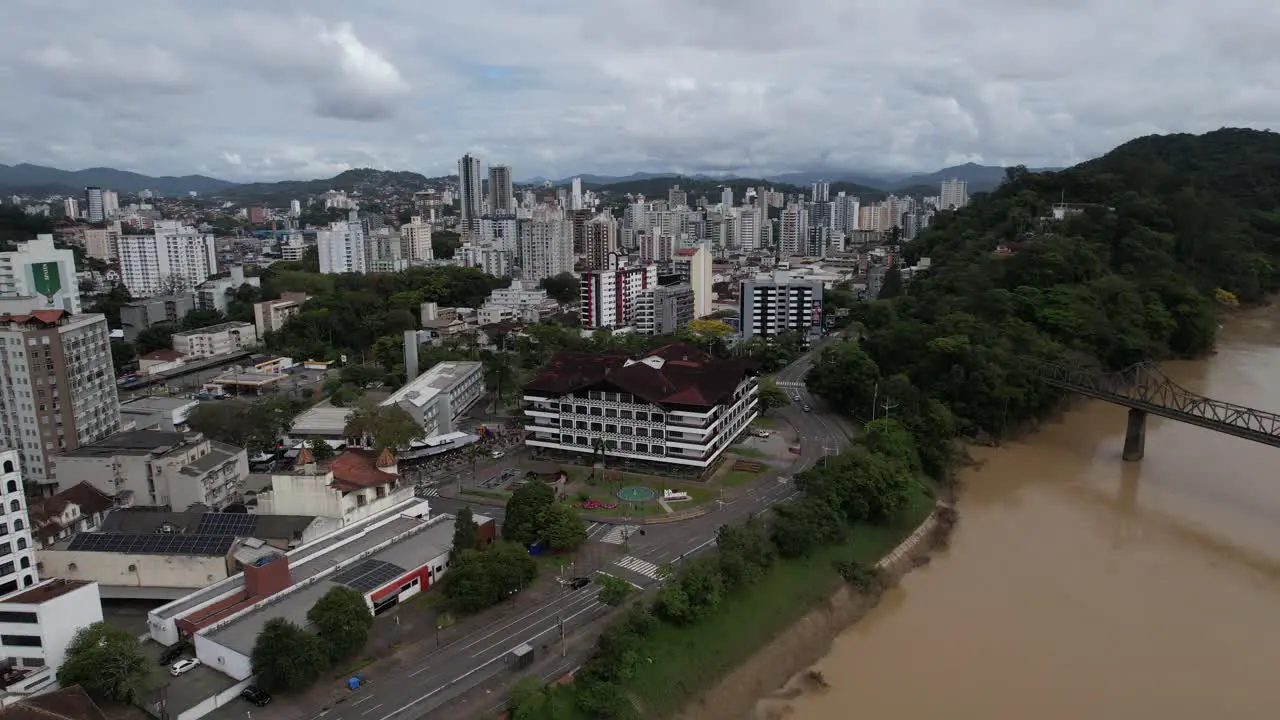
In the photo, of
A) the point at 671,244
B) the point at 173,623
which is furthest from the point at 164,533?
the point at 671,244

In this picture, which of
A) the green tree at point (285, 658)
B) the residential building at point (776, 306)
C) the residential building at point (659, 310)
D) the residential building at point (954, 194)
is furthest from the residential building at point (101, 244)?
the residential building at point (954, 194)

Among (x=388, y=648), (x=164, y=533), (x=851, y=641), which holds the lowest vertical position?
(x=851, y=641)

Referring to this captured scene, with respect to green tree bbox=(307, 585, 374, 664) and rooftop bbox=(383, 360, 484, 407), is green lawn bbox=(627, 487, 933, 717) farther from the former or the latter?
rooftop bbox=(383, 360, 484, 407)

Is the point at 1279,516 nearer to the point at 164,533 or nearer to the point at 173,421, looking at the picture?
the point at 164,533

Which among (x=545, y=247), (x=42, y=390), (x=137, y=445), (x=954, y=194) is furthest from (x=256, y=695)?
(x=954, y=194)

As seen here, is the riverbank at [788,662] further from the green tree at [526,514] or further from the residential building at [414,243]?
the residential building at [414,243]
